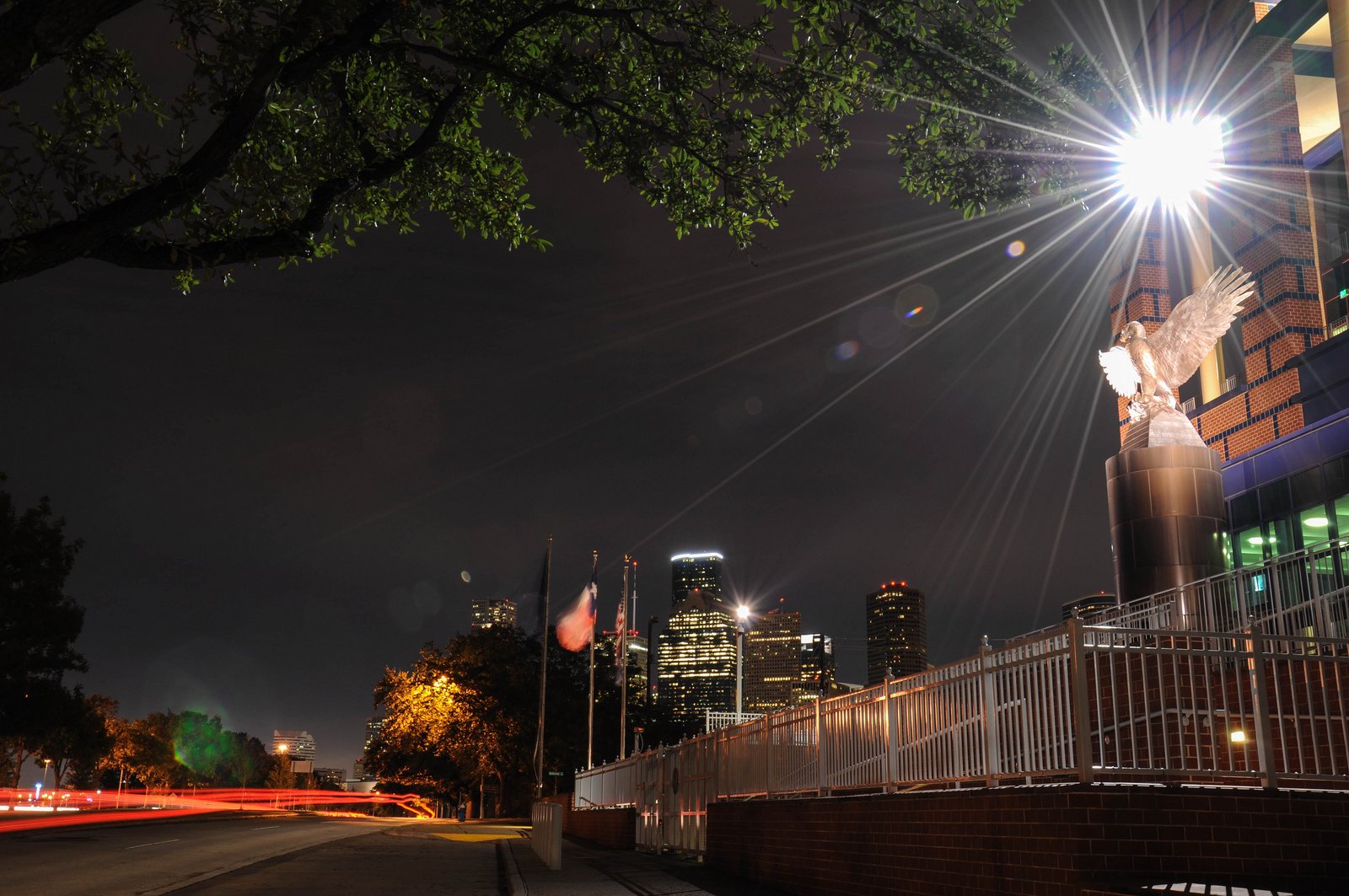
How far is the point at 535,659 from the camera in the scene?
238 ft

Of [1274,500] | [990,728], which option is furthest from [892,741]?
[1274,500]

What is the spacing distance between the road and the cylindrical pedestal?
667 inches

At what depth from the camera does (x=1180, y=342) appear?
2255cm

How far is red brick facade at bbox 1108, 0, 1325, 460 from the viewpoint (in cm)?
3675

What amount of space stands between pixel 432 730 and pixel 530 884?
139 ft

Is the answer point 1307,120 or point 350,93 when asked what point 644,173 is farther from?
point 1307,120

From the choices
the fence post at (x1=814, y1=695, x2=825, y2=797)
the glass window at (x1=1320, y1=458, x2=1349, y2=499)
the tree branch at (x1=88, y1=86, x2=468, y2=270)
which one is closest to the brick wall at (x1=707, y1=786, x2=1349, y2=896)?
the fence post at (x1=814, y1=695, x2=825, y2=797)

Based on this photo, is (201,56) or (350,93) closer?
(201,56)

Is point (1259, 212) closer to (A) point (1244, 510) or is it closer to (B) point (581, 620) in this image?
(A) point (1244, 510)

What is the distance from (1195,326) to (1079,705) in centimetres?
1690

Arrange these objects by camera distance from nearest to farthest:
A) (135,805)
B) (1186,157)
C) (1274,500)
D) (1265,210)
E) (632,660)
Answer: (1274,500)
(1265,210)
(1186,157)
(135,805)
(632,660)

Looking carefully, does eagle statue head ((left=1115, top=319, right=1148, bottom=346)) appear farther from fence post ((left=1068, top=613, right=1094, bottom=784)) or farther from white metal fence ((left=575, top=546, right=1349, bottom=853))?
fence post ((left=1068, top=613, right=1094, bottom=784))

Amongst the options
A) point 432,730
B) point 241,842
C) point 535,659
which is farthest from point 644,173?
point 535,659

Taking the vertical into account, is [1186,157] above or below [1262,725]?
above
